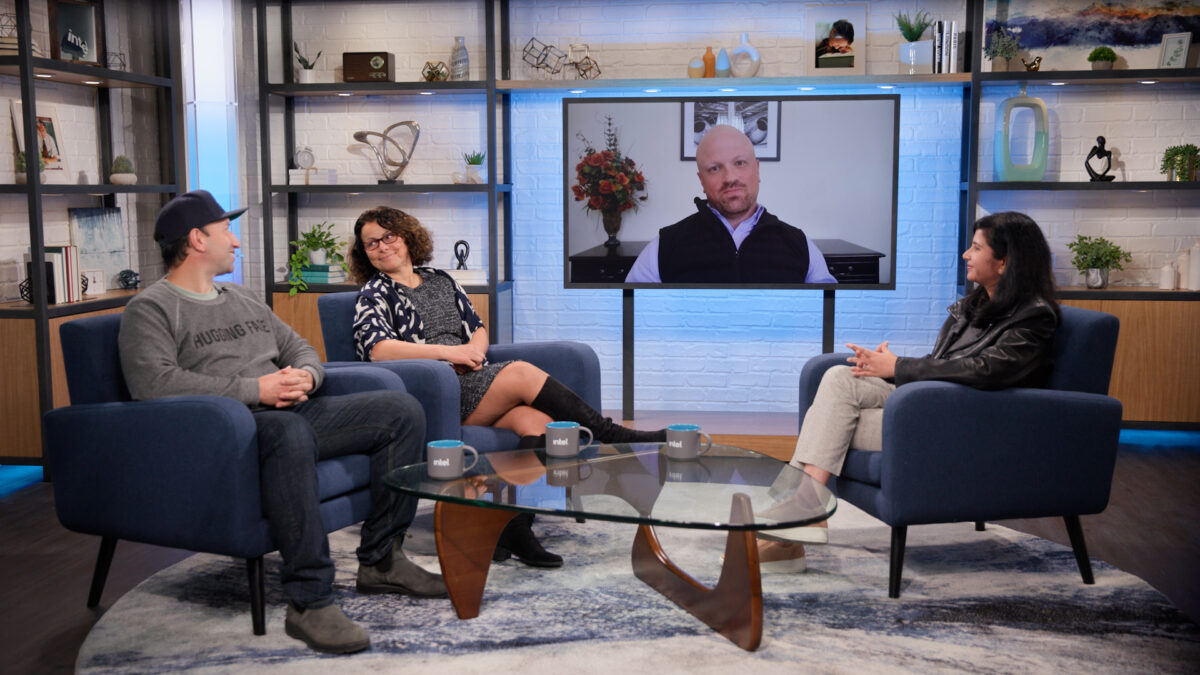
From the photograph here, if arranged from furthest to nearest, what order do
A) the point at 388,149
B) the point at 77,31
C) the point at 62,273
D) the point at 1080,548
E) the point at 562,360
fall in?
the point at 388,149, the point at 77,31, the point at 62,273, the point at 562,360, the point at 1080,548

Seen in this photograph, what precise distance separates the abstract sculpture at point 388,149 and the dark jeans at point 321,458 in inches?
98.1

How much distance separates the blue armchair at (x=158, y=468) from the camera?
2.58 metres

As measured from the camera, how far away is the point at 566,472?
9.01 feet

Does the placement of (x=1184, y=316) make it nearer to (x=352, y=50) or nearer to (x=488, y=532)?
(x=488, y=532)

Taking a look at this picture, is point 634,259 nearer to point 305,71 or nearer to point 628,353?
point 628,353

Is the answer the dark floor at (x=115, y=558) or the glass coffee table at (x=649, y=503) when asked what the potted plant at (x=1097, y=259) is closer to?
the dark floor at (x=115, y=558)

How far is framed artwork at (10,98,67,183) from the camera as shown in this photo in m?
4.41

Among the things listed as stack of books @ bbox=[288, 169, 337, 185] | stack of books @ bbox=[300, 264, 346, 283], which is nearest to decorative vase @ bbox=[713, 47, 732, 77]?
stack of books @ bbox=[288, 169, 337, 185]

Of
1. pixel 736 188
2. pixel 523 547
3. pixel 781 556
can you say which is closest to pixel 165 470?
pixel 523 547

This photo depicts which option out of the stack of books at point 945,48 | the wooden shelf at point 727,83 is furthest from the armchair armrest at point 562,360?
the stack of books at point 945,48

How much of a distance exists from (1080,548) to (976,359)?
0.62 m

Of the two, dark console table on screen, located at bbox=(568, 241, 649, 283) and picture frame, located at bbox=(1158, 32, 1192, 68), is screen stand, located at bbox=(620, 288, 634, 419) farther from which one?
picture frame, located at bbox=(1158, 32, 1192, 68)

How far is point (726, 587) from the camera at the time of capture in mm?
2680

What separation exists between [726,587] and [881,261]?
2609mm
